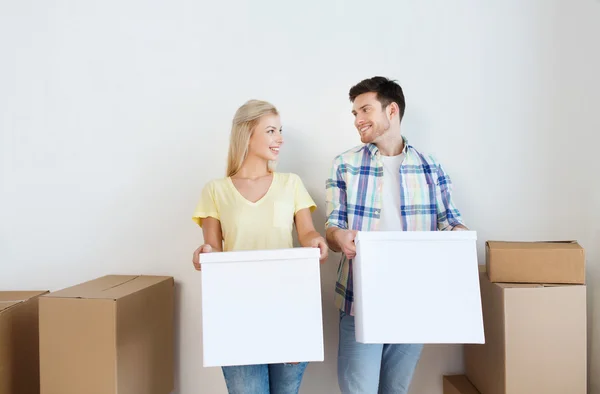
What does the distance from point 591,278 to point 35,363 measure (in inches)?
74.7

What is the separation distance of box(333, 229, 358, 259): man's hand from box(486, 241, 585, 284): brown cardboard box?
1.42 feet

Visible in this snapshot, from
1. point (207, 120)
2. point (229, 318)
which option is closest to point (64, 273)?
point (207, 120)

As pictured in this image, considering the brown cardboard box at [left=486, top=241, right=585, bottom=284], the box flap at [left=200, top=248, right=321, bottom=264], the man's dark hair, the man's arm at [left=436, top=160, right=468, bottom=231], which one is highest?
the man's dark hair

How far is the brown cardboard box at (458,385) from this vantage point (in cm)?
130

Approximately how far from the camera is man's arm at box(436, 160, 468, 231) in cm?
122

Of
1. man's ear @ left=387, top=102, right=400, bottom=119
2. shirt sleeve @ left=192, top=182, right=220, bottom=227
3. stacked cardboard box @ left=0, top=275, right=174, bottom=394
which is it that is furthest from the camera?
man's ear @ left=387, top=102, right=400, bottom=119

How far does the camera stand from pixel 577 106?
147cm

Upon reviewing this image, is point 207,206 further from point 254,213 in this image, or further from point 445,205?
point 445,205

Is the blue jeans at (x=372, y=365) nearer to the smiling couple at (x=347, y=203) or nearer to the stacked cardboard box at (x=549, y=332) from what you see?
the smiling couple at (x=347, y=203)

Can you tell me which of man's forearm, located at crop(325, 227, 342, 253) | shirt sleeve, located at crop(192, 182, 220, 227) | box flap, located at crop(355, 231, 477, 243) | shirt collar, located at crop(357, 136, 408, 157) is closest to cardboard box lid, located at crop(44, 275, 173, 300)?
shirt sleeve, located at crop(192, 182, 220, 227)

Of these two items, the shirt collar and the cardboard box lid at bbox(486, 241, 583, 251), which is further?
the shirt collar

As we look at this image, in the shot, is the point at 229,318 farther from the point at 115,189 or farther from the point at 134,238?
the point at 115,189

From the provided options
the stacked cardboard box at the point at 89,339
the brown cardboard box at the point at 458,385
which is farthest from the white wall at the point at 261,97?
the stacked cardboard box at the point at 89,339

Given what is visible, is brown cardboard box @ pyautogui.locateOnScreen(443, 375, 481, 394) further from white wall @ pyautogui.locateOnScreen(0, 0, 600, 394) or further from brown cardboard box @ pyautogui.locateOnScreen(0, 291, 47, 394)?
brown cardboard box @ pyautogui.locateOnScreen(0, 291, 47, 394)
